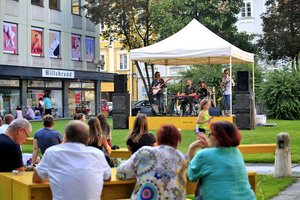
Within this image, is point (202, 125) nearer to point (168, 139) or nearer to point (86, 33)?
point (168, 139)

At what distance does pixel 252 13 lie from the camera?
60.0 meters

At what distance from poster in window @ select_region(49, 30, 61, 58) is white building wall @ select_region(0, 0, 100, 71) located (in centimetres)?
33

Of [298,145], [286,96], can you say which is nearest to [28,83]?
[286,96]

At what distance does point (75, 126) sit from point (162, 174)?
959 mm

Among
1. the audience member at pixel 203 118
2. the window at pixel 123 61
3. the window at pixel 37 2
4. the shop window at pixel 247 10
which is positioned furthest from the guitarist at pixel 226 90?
the window at pixel 123 61

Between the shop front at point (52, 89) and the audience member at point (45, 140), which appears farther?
the shop front at point (52, 89)

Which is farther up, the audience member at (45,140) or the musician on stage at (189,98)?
the musician on stage at (189,98)

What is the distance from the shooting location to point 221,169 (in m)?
5.11

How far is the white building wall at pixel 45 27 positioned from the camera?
3869 cm

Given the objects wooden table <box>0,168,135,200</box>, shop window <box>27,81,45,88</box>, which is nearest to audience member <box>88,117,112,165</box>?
wooden table <box>0,168,135,200</box>

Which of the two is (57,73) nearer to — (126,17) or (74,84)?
(74,84)

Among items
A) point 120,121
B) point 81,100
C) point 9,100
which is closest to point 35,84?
point 9,100

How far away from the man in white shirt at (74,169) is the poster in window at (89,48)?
137 feet

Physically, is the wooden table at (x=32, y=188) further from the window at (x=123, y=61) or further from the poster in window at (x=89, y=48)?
the window at (x=123, y=61)
